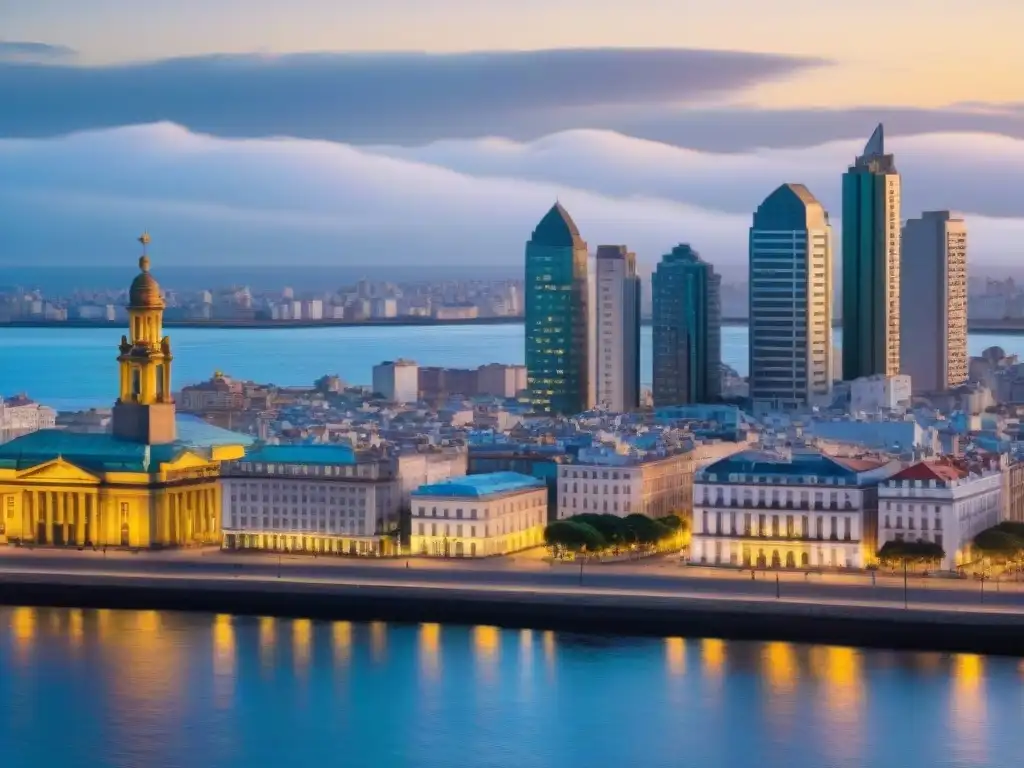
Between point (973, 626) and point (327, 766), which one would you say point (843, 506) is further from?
point (327, 766)

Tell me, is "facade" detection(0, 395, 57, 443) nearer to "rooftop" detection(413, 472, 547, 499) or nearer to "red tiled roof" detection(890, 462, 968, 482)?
"rooftop" detection(413, 472, 547, 499)

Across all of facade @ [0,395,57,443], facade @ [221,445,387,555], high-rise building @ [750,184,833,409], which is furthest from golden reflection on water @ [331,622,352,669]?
high-rise building @ [750,184,833,409]

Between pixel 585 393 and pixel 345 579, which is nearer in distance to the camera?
pixel 345 579

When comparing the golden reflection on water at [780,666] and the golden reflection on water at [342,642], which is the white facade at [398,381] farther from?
the golden reflection on water at [780,666]

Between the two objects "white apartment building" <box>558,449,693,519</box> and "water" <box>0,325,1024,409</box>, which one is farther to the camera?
"water" <box>0,325,1024,409</box>

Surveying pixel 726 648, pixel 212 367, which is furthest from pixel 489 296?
pixel 726 648

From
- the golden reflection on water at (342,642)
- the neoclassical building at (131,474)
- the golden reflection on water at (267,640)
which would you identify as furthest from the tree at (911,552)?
the neoclassical building at (131,474)

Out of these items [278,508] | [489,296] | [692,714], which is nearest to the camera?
[692,714]
